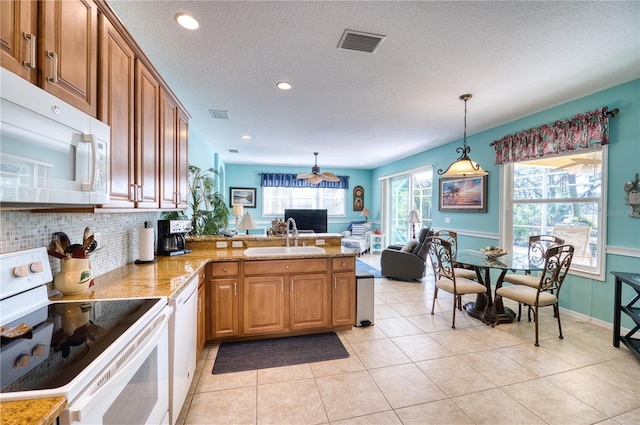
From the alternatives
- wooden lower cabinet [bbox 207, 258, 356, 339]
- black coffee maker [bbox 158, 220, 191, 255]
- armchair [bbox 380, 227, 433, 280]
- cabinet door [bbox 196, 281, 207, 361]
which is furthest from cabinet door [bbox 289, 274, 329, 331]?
armchair [bbox 380, 227, 433, 280]

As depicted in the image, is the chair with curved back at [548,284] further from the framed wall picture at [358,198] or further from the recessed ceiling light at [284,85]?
the framed wall picture at [358,198]

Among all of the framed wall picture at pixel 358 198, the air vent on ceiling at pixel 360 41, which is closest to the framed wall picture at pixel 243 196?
the framed wall picture at pixel 358 198

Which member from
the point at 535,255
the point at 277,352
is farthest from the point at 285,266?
the point at 535,255

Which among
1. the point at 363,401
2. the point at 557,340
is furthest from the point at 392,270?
the point at 363,401

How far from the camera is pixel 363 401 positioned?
1.84 metres

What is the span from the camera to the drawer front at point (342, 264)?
8.98ft

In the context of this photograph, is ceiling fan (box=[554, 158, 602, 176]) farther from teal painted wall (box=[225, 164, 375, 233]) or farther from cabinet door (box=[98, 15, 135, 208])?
teal painted wall (box=[225, 164, 375, 233])

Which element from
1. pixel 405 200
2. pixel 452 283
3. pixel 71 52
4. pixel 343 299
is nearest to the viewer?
pixel 71 52

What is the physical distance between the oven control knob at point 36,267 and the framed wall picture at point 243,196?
21.3 ft

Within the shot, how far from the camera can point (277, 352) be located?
2453mm

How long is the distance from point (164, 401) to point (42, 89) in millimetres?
1495

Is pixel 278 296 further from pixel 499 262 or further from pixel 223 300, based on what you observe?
pixel 499 262

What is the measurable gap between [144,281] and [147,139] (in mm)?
969

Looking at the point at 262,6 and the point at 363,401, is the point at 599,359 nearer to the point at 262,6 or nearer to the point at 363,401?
the point at 363,401
